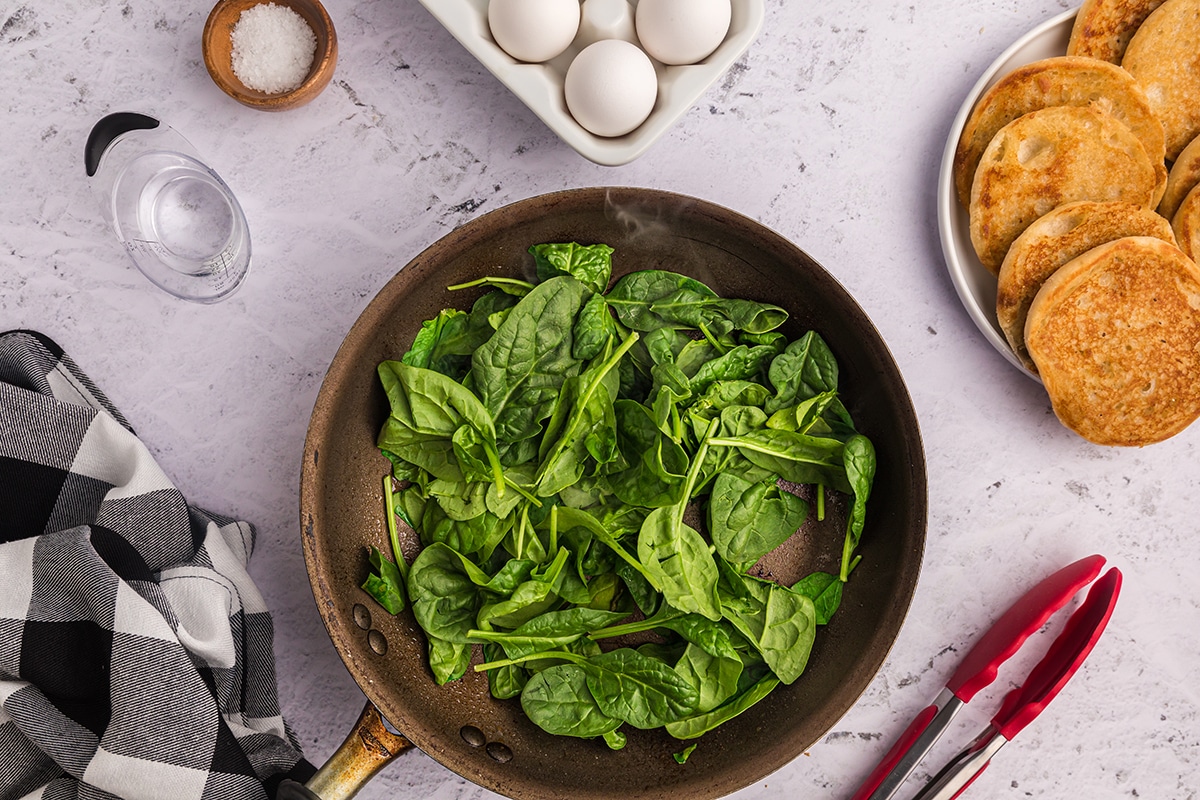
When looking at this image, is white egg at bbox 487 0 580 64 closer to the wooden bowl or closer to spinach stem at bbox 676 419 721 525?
the wooden bowl

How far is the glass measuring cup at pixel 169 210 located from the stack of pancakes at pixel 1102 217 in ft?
3.15

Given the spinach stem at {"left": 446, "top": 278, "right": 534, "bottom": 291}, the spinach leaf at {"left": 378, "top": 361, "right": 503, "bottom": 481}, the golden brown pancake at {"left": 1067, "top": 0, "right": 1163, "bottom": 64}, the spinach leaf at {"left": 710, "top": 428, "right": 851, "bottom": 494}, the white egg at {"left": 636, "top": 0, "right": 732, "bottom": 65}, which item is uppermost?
the white egg at {"left": 636, "top": 0, "right": 732, "bottom": 65}

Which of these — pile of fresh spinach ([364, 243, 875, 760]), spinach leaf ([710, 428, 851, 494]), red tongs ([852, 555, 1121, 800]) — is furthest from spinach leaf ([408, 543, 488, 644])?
red tongs ([852, 555, 1121, 800])

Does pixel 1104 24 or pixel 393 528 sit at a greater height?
pixel 1104 24

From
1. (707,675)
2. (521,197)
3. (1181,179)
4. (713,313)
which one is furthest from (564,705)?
(1181,179)

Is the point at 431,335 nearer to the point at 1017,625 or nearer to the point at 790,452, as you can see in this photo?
the point at 790,452

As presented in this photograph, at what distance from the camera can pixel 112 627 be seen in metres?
0.92

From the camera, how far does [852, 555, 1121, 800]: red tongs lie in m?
1.05

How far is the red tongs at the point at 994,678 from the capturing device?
3.43ft

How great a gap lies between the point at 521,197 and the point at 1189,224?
2.79 feet

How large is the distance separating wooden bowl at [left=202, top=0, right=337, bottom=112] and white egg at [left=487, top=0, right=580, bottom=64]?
21 cm

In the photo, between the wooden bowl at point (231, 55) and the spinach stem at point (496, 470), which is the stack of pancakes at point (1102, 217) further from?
the wooden bowl at point (231, 55)

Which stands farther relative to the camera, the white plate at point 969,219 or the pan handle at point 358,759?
the white plate at point 969,219

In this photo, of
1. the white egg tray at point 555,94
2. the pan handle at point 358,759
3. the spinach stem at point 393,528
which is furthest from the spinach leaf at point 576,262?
the pan handle at point 358,759
